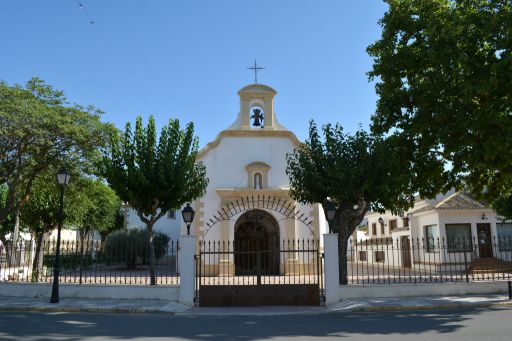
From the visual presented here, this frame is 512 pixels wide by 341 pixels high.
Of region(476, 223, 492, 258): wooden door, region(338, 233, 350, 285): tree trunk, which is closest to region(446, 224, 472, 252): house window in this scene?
region(476, 223, 492, 258): wooden door

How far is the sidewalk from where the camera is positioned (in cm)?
Result: 1148

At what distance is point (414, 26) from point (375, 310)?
333 inches

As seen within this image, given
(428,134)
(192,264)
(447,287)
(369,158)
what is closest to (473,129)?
(428,134)

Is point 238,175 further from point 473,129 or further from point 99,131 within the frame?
point 473,129

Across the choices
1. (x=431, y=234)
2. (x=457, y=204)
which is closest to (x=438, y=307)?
(x=457, y=204)

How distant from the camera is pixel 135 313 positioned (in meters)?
11.3

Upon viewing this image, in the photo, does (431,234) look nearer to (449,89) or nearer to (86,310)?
(449,89)

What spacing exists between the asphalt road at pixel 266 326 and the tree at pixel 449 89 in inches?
193

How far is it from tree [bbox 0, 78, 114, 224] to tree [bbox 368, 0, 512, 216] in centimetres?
1046

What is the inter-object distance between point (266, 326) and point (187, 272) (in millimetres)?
3962

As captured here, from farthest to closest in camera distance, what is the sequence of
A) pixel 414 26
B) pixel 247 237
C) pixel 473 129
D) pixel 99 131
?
pixel 247 237
pixel 99 131
pixel 414 26
pixel 473 129

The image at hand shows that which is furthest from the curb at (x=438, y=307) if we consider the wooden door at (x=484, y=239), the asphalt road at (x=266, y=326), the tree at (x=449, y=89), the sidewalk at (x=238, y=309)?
the wooden door at (x=484, y=239)

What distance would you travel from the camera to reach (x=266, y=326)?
30.7ft

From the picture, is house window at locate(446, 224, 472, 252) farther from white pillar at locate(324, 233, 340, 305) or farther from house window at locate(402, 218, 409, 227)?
white pillar at locate(324, 233, 340, 305)
